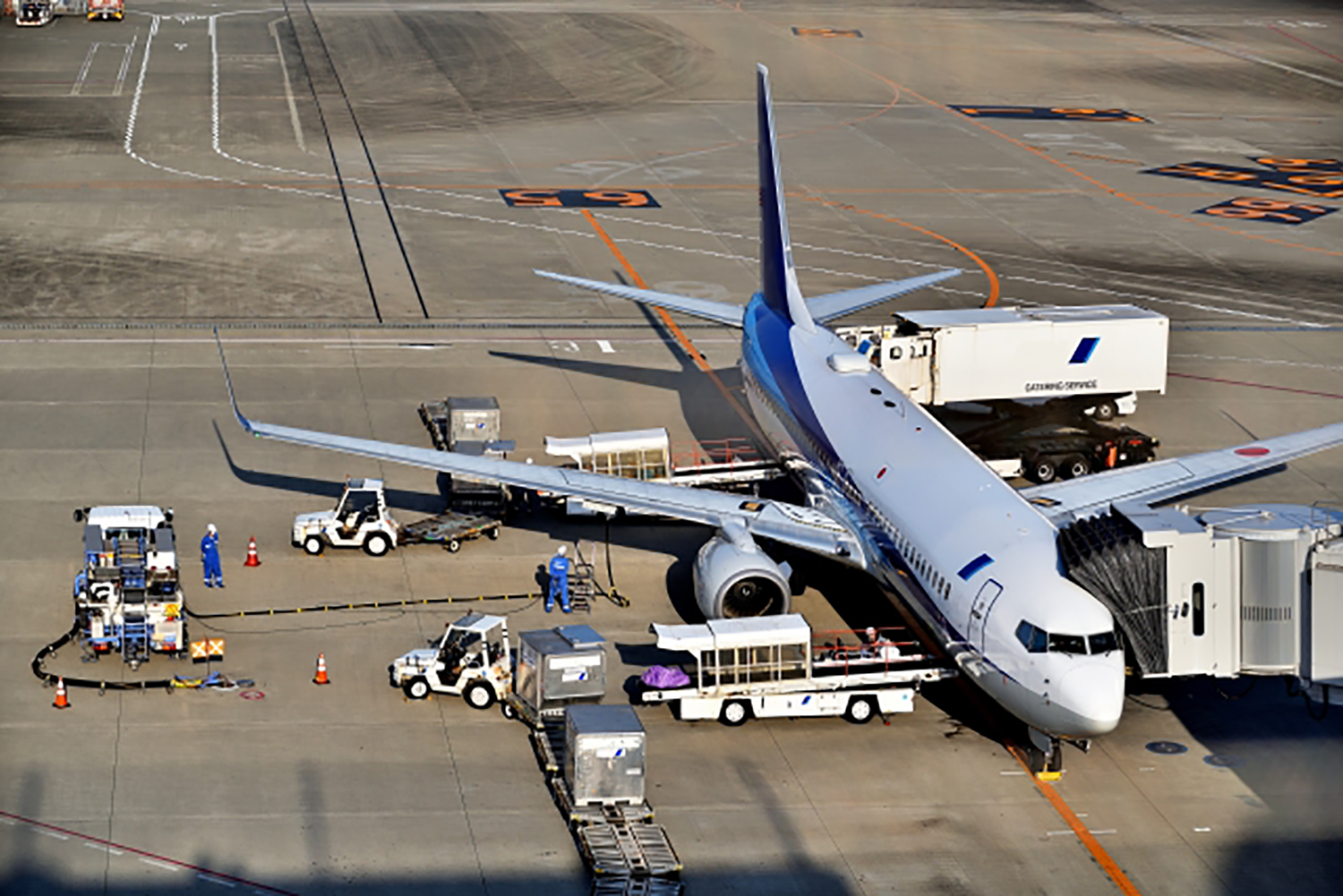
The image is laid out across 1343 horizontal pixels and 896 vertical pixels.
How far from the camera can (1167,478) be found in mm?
44031

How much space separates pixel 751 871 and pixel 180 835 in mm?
10451

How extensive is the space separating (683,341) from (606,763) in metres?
33.5

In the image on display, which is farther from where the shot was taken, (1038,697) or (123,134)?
(123,134)

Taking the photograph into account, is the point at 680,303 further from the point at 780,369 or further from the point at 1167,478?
the point at 1167,478

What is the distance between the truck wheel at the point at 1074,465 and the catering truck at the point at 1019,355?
3.25 meters

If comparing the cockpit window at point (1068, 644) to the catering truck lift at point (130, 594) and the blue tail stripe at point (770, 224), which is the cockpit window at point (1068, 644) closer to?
the blue tail stripe at point (770, 224)

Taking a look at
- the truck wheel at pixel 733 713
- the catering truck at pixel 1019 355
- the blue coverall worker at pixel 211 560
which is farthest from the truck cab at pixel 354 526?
the catering truck at pixel 1019 355

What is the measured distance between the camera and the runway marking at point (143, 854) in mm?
30062

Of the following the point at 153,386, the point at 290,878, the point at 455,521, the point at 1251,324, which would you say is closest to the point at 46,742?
the point at 290,878

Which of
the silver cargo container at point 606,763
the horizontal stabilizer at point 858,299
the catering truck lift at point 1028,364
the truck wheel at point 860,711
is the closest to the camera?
the silver cargo container at point 606,763

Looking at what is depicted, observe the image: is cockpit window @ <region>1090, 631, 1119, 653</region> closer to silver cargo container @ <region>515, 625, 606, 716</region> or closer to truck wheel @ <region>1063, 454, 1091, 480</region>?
silver cargo container @ <region>515, 625, 606, 716</region>

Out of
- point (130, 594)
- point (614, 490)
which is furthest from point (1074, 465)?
point (130, 594)

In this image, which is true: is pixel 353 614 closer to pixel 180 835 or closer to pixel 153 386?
pixel 180 835

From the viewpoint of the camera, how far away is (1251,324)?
223 feet
